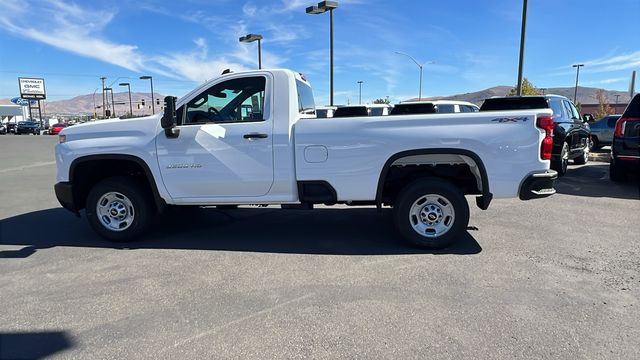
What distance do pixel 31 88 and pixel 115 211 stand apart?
295ft

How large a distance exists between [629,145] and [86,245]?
366 inches

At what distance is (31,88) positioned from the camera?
7800 cm

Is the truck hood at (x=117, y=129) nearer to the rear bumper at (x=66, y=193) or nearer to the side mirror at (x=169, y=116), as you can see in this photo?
the side mirror at (x=169, y=116)

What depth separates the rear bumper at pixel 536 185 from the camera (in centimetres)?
461

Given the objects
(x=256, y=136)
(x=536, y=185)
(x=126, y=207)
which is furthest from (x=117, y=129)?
(x=536, y=185)

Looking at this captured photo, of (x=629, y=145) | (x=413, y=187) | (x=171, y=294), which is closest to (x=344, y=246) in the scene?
(x=413, y=187)

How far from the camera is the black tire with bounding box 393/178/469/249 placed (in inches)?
189

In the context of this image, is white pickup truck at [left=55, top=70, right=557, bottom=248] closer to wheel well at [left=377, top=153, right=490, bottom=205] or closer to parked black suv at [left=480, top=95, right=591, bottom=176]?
wheel well at [left=377, top=153, right=490, bottom=205]

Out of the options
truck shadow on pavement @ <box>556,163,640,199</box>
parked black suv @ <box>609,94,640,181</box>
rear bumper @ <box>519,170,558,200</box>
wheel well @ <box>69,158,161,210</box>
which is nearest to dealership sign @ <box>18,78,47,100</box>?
wheel well @ <box>69,158,161,210</box>

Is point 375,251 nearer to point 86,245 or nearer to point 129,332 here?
point 129,332

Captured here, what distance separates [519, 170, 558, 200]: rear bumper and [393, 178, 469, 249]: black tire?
631mm

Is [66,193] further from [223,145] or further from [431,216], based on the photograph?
[431,216]

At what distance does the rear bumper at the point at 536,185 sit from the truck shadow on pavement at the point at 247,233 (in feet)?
2.80

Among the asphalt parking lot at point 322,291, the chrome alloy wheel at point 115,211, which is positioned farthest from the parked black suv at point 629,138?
the chrome alloy wheel at point 115,211
